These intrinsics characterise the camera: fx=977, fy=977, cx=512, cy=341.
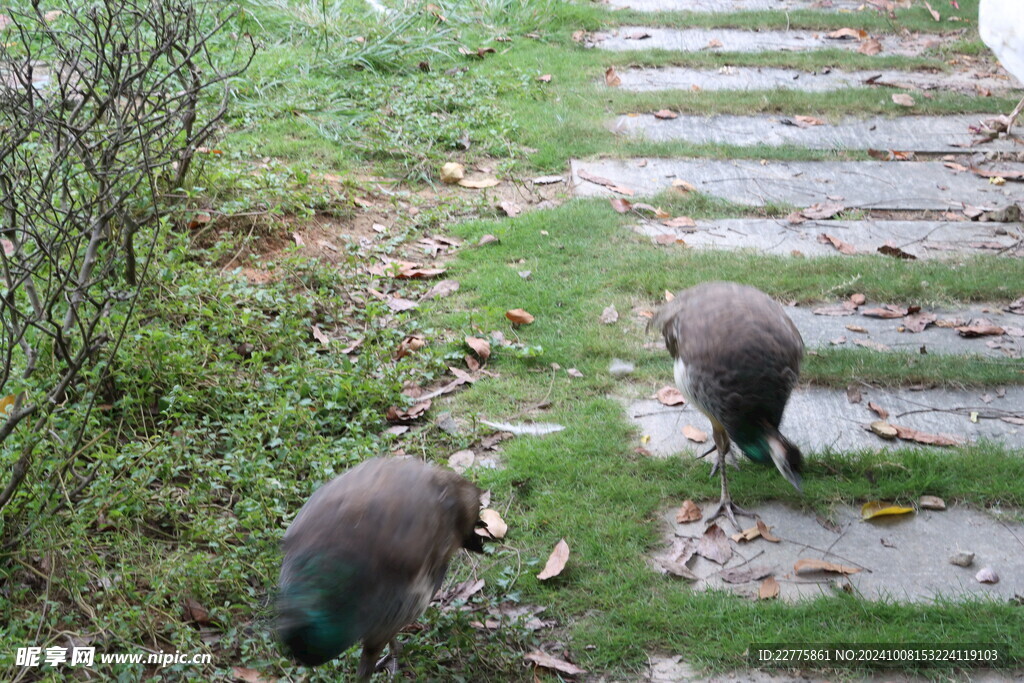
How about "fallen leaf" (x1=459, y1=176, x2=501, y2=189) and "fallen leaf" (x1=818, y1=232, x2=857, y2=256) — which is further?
"fallen leaf" (x1=459, y1=176, x2=501, y2=189)

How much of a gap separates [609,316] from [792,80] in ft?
14.5

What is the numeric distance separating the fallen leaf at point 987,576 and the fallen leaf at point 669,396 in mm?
1618

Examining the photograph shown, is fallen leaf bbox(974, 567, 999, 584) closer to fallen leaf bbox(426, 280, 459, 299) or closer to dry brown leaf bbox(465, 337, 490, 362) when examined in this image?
dry brown leaf bbox(465, 337, 490, 362)

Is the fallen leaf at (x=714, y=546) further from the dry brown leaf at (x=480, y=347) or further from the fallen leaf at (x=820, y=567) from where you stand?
the dry brown leaf at (x=480, y=347)

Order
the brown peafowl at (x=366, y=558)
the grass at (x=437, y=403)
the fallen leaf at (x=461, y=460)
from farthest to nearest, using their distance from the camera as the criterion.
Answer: the fallen leaf at (x=461, y=460) → the grass at (x=437, y=403) → the brown peafowl at (x=366, y=558)

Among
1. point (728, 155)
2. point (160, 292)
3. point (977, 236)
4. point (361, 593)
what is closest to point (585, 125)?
point (728, 155)

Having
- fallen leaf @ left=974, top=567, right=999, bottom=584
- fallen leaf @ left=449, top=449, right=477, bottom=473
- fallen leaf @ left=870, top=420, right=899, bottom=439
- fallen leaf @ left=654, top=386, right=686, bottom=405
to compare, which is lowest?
fallen leaf @ left=974, top=567, right=999, bottom=584

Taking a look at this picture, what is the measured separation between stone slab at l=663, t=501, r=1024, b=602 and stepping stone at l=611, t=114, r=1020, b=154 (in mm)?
4233

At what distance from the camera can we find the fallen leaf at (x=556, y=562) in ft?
12.8

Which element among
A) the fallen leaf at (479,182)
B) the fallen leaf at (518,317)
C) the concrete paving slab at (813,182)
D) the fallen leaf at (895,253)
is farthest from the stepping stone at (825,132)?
the fallen leaf at (518,317)

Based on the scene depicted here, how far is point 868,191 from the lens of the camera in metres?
7.01

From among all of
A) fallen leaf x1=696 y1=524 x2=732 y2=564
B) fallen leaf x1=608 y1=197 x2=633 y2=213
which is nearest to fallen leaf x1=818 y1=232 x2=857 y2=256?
fallen leaf x1=608 y1=197 x2=633 y2=213

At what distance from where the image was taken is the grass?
361cm

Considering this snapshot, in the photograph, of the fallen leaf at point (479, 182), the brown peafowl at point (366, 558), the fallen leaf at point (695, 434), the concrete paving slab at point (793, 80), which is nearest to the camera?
the brown peafowl at point (366, 558)
